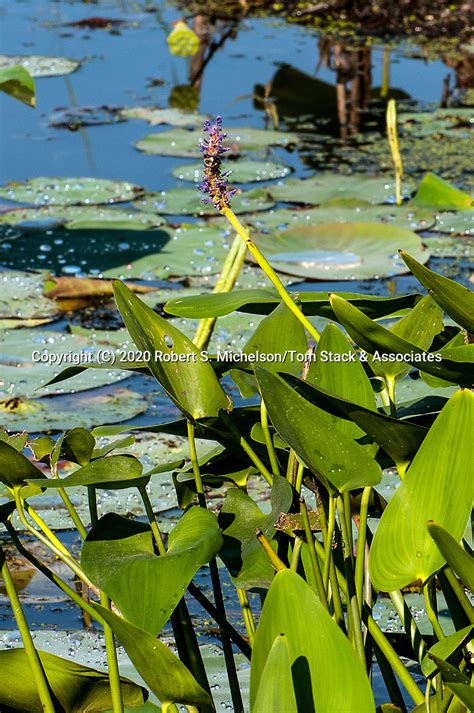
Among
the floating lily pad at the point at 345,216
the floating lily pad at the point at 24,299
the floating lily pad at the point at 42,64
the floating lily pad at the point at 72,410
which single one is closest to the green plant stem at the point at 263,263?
the floating lily pad at the point at 72,410

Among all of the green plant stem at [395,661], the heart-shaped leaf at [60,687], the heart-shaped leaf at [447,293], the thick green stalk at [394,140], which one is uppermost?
the heart-shaped leaf at [447,293]

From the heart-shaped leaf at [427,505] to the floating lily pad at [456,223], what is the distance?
259 cm

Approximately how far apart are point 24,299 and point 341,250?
919 millimetres

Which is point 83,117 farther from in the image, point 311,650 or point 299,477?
point 311,650

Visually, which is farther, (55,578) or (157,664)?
(55,578)

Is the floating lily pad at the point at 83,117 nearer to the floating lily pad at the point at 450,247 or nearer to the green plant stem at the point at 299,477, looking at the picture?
the floating lily pad at the point at 450,247

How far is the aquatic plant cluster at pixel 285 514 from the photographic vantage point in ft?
2.24

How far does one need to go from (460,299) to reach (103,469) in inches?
11.7

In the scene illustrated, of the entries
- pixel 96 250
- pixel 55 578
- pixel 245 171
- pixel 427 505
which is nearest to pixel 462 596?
pixel 427 505

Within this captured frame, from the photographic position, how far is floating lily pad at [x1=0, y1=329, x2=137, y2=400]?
2150 mm

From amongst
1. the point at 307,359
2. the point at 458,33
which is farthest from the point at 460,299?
Answer: the point at 458,33

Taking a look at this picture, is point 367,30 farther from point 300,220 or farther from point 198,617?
point 198,617

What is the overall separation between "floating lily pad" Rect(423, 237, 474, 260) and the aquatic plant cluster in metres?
2.09

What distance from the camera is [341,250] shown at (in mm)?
3025
